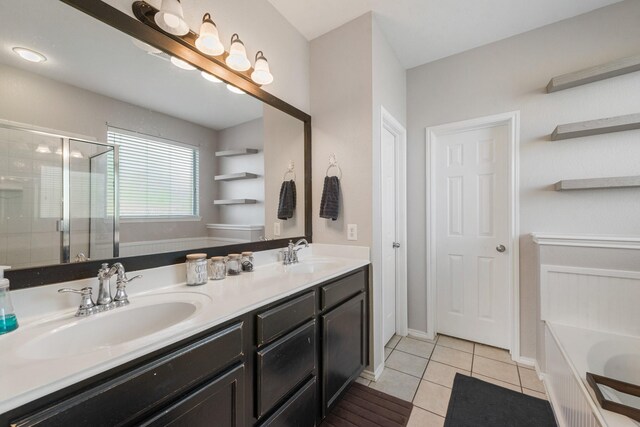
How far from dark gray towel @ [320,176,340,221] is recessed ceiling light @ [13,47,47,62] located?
1.58m

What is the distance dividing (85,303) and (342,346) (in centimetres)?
129

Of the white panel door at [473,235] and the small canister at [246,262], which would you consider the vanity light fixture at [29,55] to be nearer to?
the small canister at [246,262]

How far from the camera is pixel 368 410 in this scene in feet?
5.40

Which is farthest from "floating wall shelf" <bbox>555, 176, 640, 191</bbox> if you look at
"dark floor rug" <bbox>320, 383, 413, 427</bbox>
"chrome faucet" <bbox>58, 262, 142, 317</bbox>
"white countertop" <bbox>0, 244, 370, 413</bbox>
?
"chrome faucet" <bbox>58, 262, 142, 317</bbox>

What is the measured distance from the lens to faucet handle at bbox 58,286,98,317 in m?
0.93

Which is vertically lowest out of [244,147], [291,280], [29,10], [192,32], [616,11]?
[291,280]

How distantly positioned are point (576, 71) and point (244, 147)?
251cm

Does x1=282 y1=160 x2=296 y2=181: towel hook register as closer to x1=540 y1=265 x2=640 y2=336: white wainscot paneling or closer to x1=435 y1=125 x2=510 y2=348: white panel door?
x1=435 y1=125 x2=510 y2=348: white panel door

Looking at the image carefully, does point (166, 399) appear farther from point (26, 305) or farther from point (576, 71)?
point (576, 71)

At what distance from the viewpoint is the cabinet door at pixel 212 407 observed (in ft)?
2.54

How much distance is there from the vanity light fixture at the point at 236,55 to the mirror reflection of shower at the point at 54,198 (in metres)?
0.80

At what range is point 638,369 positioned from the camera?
1513 millimetres

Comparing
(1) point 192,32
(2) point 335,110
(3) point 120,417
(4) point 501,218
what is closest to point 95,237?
(3) point 120,417

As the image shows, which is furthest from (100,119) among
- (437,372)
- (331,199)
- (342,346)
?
(437,372)
